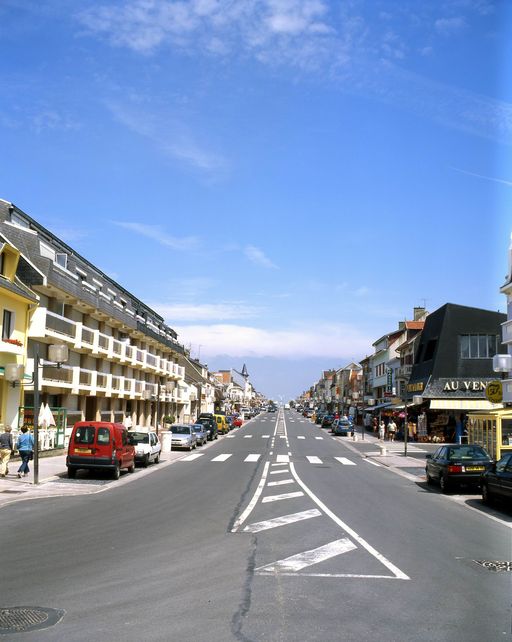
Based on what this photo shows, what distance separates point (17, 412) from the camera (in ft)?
90.6

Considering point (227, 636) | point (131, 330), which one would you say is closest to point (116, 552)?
point (227, 636)

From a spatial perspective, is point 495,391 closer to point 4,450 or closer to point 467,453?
point 467,453

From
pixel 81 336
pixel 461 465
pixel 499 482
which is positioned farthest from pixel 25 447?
pixel 81 336

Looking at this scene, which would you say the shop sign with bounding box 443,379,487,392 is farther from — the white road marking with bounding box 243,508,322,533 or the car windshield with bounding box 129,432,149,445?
the white road marking with bounding box 243,508,322,533

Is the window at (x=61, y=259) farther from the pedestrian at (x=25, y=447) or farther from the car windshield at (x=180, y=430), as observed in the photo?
the pedestrian at (x=25, y=447)

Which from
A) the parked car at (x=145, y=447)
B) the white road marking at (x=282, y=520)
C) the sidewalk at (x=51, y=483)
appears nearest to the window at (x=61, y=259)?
the parked car at (x=145, y=447)

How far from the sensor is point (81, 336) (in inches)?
1378

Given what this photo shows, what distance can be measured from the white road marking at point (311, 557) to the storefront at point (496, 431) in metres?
13.8

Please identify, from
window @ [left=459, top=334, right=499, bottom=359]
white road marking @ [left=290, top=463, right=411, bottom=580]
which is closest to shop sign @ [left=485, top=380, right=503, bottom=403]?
white road marking @ [left=290, top=463, right=411, bottom=580]

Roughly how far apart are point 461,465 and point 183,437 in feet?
70.5

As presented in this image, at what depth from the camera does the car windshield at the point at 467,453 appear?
19848mm

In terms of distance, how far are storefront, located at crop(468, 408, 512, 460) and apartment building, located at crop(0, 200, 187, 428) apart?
637 inches

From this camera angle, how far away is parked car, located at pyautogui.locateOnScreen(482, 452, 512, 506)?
15906mm

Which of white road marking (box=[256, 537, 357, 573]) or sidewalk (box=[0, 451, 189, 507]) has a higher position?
white road marking (box=[256, 537, 357, 573])
